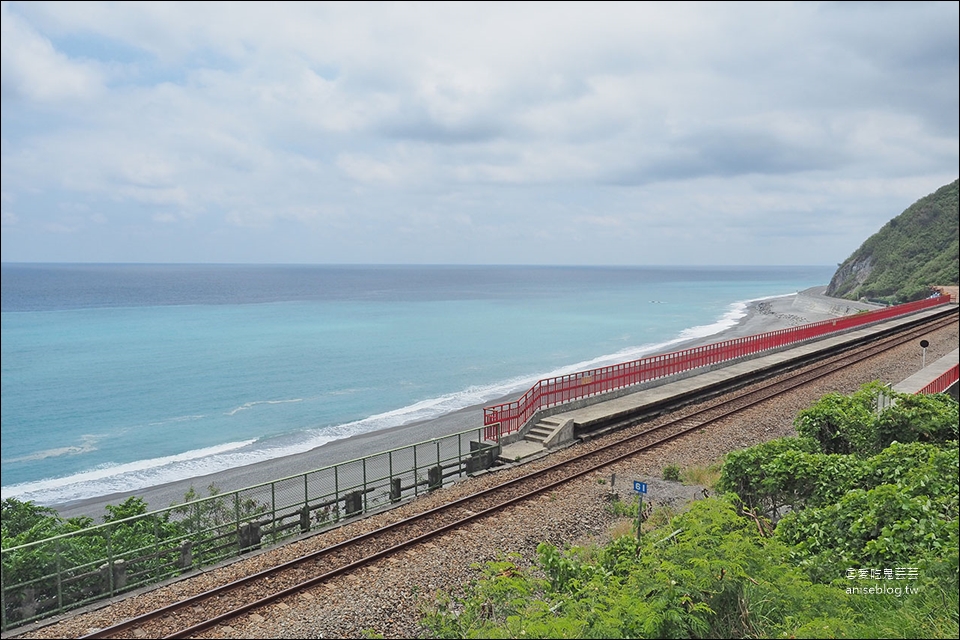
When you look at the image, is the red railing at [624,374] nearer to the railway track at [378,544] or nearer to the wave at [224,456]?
Answer: the railway track at [378,544]

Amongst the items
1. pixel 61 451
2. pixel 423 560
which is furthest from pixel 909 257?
pixel 61 451

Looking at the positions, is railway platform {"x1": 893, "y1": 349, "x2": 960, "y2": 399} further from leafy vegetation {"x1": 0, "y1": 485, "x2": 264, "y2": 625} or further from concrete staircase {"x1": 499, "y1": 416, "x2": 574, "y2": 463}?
leafy vegetation {"x1": 0, "y1": 485, "x2": 264, "y2": 625}

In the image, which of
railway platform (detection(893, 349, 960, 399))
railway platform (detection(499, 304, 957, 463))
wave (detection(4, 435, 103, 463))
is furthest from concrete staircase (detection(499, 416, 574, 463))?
wave (detection(4, 435, 103, 463))

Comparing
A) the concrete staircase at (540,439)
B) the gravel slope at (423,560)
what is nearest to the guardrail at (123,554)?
the gravel slope at (423,560)

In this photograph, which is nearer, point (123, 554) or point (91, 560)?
point (123, 554)

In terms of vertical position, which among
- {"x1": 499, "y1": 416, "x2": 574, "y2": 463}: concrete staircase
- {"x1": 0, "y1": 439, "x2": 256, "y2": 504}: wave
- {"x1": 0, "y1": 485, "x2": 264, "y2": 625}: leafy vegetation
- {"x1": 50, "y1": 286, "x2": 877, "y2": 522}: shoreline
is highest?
{"x1": 499, "y1": 416, "x2": 574, "y2": 463}: concrete staircase

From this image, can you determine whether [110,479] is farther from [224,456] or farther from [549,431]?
[549,431]

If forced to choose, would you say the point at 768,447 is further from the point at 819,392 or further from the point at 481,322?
the point at 481,322
